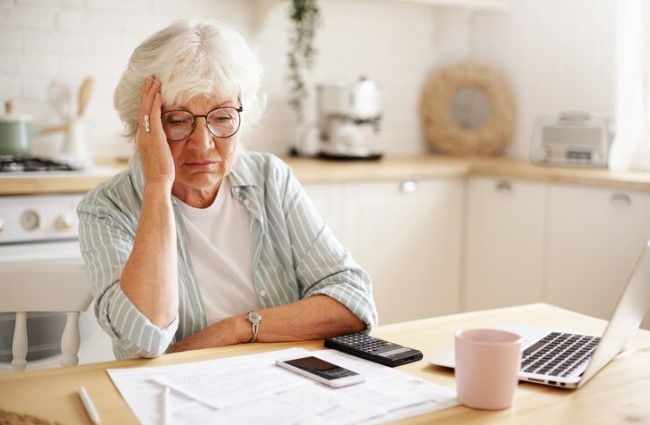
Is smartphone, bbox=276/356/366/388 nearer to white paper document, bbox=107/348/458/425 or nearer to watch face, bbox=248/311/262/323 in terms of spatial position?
white paper document, bbox=107/348/458/425

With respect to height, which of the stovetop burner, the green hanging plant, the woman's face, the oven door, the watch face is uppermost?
the green hanging plant

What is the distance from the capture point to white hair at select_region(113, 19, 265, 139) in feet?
5.23

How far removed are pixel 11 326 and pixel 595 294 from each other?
2.10m

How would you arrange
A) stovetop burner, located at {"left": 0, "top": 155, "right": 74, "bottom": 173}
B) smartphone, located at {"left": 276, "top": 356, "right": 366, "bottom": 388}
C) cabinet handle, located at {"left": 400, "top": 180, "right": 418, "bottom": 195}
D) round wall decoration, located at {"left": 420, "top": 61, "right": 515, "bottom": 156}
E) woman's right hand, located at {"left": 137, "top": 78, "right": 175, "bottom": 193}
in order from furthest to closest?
1. round wall decoration, located at {"left": 420, "top": 61, "right": 515, "bottom": 156}
2. cabinet handle, located at {"left": 400, "top": 180, "right": 418, "bottom": 195}
3. stovetop burner, located at {"left": 0, "top": 155, "right": 74, "bottom": 173}
4. woman's right hand, located at {"left": 137, "top": 78, "right": 175, "bottom": 193}
5. smartphone, located at {"left": 276, "top": 356, "right": 366, "bottom": 388}

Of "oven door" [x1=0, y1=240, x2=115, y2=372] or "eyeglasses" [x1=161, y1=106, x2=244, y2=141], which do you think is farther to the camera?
"oven door" [x1=0, y1=240, x2=115, y2=372]

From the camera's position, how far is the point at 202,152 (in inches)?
64.8

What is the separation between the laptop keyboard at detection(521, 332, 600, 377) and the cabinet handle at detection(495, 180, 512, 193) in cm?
200

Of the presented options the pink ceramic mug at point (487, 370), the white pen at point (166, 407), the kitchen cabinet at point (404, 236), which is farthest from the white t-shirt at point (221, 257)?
the kitchen cabinet at point (404, 236)

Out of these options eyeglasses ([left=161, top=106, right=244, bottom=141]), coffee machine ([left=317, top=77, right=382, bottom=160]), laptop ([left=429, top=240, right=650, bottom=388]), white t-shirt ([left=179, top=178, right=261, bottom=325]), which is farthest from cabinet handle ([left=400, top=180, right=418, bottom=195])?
laptop ([left=429, top=240, right=650, bottom=388])

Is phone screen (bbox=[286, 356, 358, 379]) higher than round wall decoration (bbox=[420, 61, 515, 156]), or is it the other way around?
round wall decoration (bbox=[420, 61, 515, 156])

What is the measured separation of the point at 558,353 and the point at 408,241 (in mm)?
2138

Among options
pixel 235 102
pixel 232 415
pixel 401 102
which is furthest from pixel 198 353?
pixel 401 102

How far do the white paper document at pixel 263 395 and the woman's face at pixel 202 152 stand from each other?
526 mm

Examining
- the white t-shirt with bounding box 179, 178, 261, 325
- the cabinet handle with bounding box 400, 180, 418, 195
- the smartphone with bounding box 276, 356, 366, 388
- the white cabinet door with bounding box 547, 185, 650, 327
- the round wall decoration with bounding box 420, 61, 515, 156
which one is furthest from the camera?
the round wall decoration with bounding box 420, 61, 515, 156
